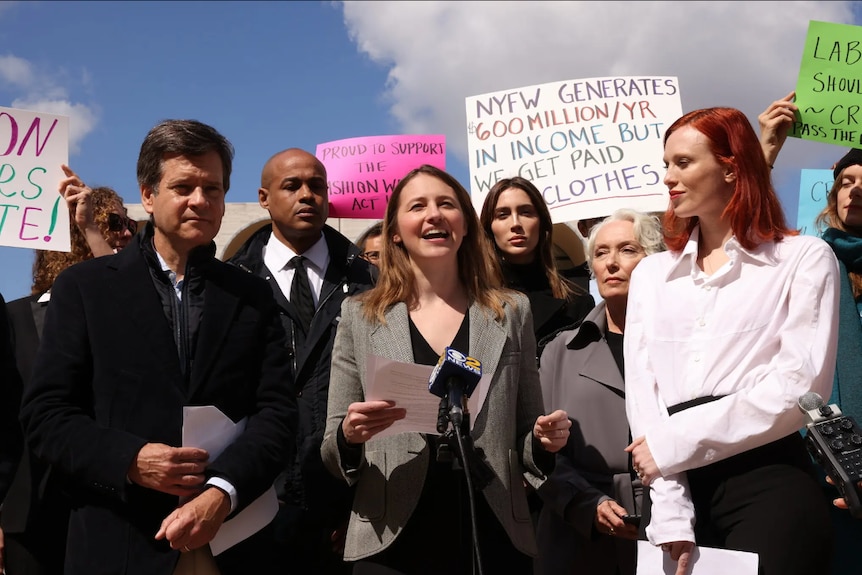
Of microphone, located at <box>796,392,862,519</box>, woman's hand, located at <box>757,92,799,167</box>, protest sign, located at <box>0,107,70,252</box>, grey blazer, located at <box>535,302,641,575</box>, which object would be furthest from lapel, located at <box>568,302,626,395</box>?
protest sign, located at <box>0,107,70,252</box>

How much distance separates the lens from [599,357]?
4051 mm

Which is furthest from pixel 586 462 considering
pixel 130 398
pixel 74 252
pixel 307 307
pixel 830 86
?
pixel 74 252

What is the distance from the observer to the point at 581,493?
368 cm

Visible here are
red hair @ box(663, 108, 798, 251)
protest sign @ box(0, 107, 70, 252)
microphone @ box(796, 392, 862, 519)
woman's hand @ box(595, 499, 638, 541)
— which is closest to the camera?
microphone @ box(796, 392, 862, 519)

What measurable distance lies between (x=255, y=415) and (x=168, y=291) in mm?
490

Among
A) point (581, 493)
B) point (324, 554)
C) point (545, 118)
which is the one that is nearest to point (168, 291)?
point (324, 554)

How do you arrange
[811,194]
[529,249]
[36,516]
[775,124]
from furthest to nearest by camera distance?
1. [811,194]
2. [529,249]
3. [775,124]
4. [36,516]

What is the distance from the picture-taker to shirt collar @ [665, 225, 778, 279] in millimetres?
2775

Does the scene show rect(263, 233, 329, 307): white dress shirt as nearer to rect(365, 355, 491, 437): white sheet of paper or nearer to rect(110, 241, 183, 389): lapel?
rect(110, 241, 183, 389): lapel

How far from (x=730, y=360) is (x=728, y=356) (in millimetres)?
14

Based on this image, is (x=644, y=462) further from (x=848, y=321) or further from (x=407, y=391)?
(x=848, y=321)

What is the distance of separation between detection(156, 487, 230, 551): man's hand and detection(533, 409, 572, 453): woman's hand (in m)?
1.00

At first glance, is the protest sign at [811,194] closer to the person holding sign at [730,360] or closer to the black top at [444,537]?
the person holding sign at [730,360]

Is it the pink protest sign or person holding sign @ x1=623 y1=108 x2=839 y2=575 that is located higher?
the pink protest sign
